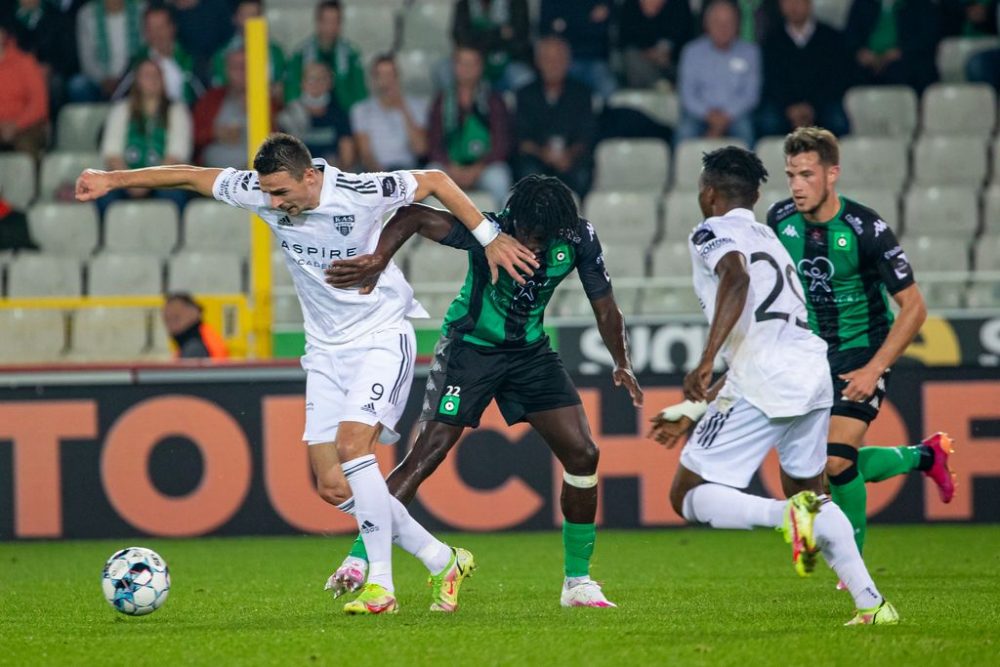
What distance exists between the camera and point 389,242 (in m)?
6.57

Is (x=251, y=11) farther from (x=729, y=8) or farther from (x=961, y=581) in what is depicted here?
(x=961, y=581)

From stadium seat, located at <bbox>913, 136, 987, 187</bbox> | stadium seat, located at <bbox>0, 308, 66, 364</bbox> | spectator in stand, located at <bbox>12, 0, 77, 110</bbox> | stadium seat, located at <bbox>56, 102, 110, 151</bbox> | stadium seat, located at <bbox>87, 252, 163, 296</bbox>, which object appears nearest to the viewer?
stadium seat, located at <bbox>0, 308, 66, 364</bbox>

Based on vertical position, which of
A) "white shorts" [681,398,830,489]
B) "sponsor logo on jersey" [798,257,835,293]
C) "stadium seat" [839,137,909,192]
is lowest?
"white shorts" [681,398,830,489]

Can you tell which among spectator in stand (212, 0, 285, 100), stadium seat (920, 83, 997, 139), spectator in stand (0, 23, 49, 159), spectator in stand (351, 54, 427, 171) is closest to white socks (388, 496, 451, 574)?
spectator in stand (351, 54, 427, 171)

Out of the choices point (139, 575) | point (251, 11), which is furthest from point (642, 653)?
point (251, 11)

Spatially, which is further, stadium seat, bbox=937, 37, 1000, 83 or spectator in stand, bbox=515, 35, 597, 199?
stadium seat, bbox=937, 37, 1000, 83

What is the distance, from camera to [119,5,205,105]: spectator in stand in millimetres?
14586

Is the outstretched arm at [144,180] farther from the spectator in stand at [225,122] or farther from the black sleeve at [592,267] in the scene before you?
the spectator in stand at [225,122]

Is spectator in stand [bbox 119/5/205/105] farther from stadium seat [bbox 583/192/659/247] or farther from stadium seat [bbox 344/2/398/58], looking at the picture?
stadium seat [bbox 583/192/659/247]

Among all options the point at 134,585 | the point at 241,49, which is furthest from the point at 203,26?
the point at 134,585

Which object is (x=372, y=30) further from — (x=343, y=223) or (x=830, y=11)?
(x=343, y=223)

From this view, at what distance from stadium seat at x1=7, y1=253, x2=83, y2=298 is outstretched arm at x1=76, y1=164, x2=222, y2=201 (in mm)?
7065

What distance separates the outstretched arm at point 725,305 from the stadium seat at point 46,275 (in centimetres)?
839

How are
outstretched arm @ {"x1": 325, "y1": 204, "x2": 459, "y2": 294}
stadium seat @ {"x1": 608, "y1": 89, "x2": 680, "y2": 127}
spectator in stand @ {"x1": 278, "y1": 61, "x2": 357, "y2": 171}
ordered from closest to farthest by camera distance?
outstretched arm @ {"x1": 325, "y1": 204, "x2": 459, "y2": 294} < spectator in stand @ {"x1": 278, "y1": 61, "x2": 357, "y2": 171} < stadium seat @ {"x1": 608, "y1": 89, "x2": 680, "y2": 127}
